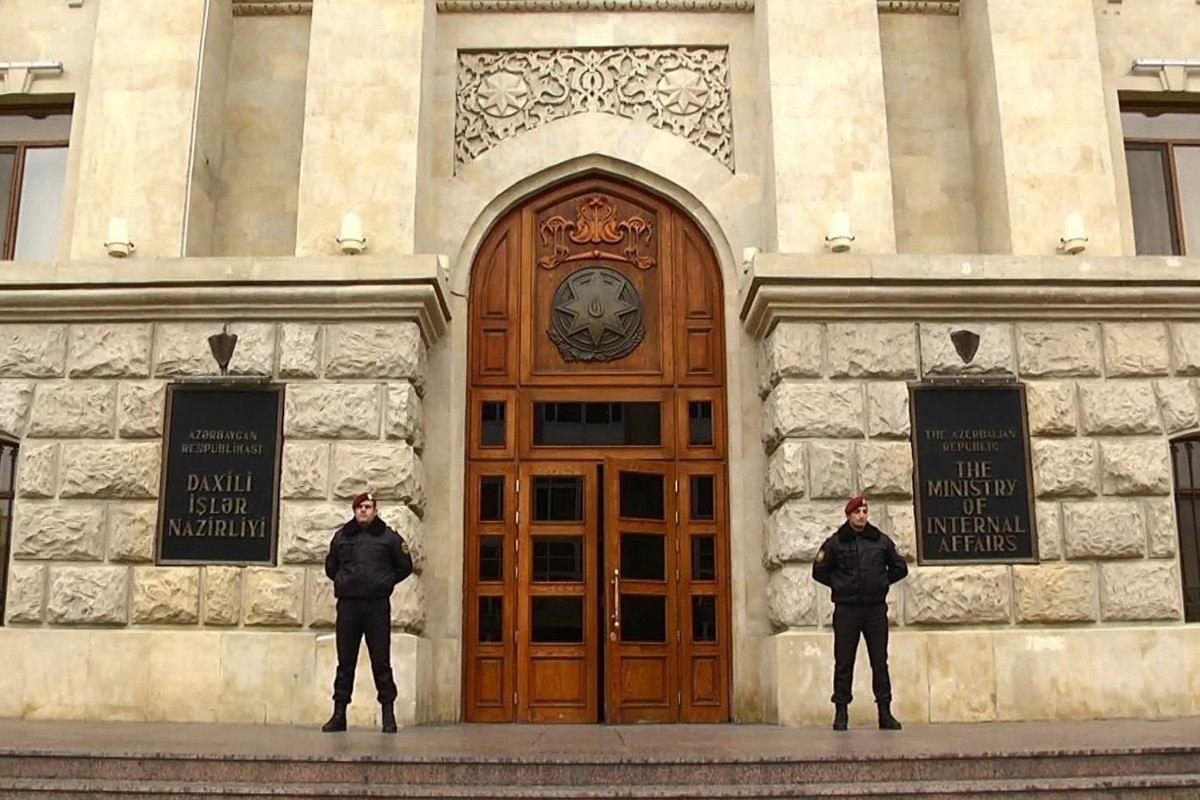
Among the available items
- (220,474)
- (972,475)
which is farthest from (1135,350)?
(220,474)

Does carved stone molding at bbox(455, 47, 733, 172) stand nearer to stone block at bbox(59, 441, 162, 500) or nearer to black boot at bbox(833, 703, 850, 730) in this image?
stone block at bbox(59, 441, 162, 500)

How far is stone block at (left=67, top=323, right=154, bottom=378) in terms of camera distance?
1216cm

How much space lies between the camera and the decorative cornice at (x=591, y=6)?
13.9 m

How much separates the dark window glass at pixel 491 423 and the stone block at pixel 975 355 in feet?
14.5

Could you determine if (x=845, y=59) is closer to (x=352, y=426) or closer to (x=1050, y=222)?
(x=1050, y=222)

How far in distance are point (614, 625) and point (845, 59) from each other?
21.3ft

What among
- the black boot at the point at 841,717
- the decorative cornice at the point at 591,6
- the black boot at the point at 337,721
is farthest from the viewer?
the decorative cornice at the point at 591,6

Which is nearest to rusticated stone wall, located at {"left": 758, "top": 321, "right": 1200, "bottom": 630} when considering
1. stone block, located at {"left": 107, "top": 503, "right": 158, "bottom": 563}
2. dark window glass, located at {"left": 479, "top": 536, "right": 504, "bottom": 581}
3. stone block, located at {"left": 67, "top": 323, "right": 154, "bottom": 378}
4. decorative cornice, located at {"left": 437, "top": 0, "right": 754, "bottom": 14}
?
dark window glass, located at {"left": 479, "top": 536, "right": 504, "bottom": 581}

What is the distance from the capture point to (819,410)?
11984mm

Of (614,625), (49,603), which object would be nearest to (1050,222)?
(614,625)

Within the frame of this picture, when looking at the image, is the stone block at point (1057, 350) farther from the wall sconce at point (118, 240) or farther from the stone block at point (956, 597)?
the wall sconce at point (118, 240)

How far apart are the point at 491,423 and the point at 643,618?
8.60ft

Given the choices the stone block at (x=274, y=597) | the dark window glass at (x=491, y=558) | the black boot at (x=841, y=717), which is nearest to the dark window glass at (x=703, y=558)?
the dark window glass at (x=491, y=558)

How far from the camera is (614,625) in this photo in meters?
12.5
